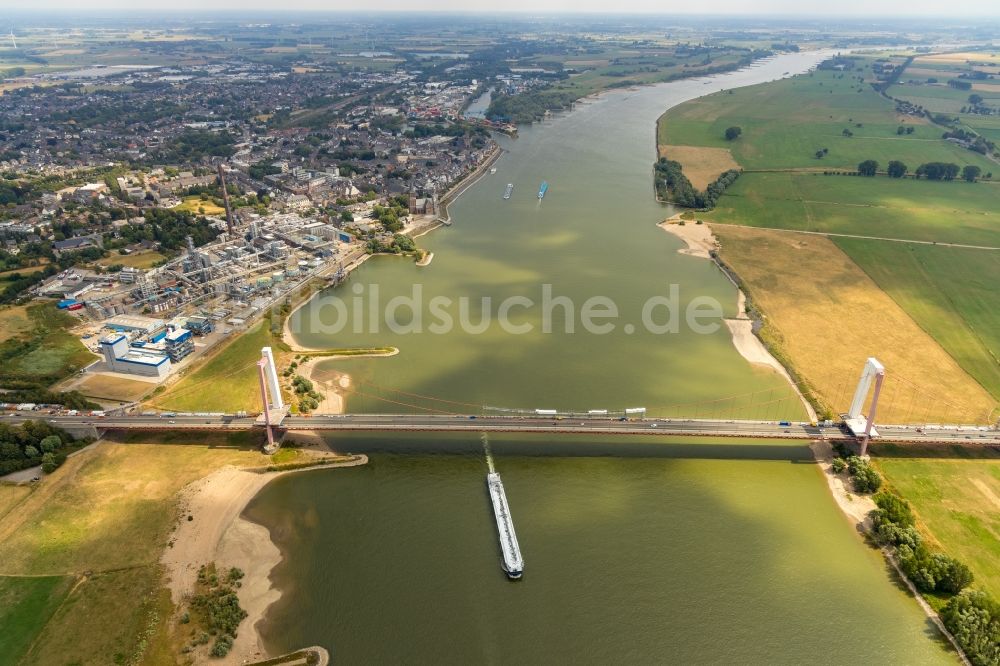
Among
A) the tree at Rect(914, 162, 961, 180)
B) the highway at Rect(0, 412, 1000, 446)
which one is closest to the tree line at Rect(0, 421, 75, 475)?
the highway at Rect(0, 412, 1000, 446)

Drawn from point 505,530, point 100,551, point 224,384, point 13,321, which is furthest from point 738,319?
point 13,321

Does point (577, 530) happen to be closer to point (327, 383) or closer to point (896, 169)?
point (327, 383)

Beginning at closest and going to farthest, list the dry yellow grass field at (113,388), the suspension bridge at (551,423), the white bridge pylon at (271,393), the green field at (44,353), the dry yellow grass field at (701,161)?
the white bridge pylon at (271,393) → the suspension bridge at (551,423) → the dry yellow grass field at (113,388) → the green field at (44,353) → the dry yellow grass field at (701,161)

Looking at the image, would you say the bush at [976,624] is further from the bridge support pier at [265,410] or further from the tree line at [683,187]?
the tree line at [683,187]

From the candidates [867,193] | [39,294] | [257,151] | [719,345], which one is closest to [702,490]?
[719,345]

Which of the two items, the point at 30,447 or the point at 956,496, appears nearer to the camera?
the point at 956,496

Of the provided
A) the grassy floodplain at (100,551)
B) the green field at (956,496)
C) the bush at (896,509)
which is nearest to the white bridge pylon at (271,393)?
the grassy floodplain at (100,551)
